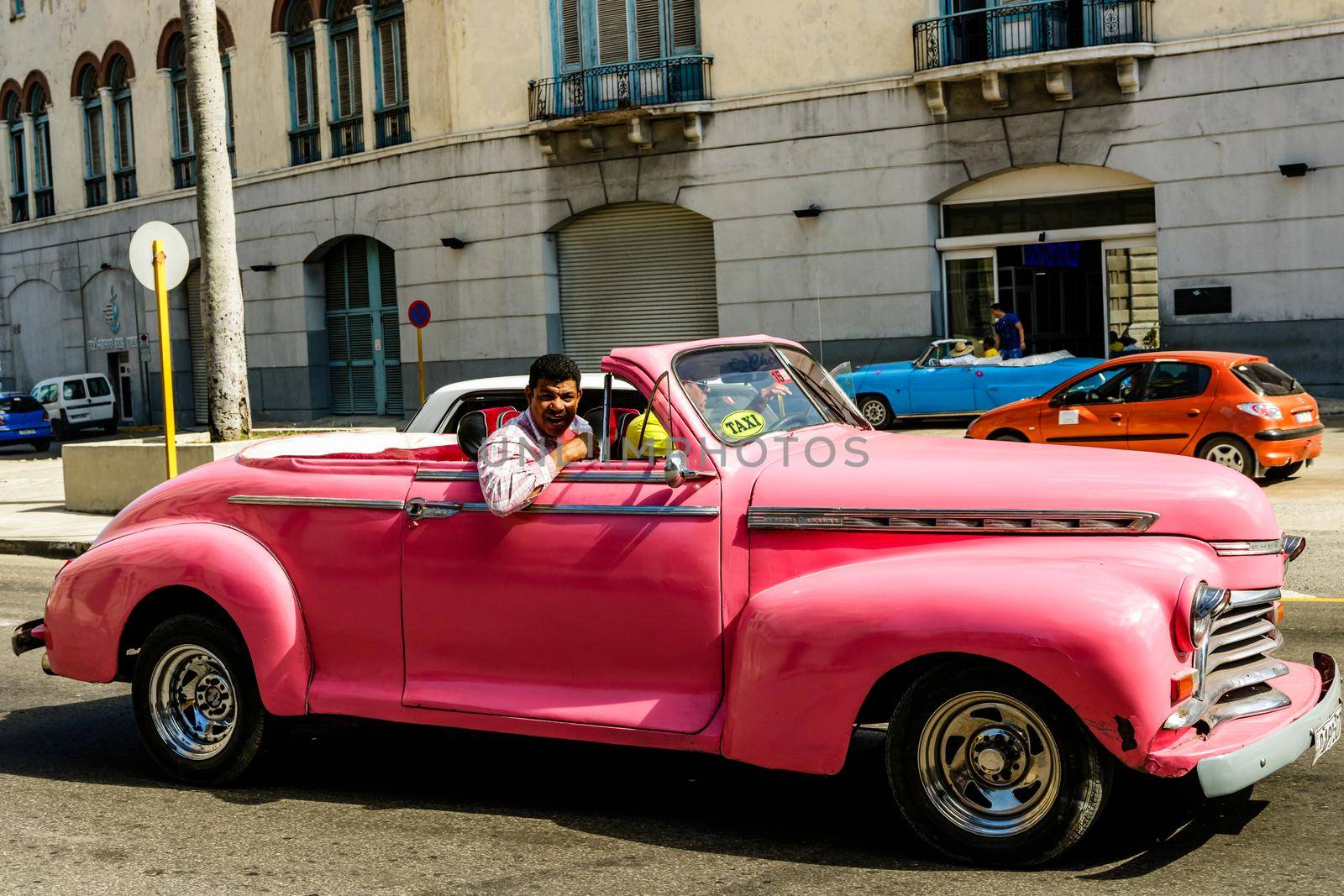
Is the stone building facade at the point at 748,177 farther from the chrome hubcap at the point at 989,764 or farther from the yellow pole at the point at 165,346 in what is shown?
the chrome hubcap at the point at 989,764

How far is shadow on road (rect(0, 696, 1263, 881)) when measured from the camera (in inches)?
195

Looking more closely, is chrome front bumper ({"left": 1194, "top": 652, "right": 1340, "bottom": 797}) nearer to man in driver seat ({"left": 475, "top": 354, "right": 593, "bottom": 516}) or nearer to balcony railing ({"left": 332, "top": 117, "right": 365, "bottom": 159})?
man in driver seat ({"left": 475, "top": 354, "right": 593, "bottom": 516})

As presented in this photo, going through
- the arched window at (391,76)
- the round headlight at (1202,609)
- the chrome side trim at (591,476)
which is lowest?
the round headlight at (1202,609)

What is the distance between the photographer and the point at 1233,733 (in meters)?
4.55

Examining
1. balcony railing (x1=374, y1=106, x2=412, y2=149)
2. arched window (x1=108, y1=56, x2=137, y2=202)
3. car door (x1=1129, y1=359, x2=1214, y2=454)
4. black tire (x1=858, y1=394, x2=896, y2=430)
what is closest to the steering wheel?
car door (x1=1129, y1=359, x2=1214, y2=454)

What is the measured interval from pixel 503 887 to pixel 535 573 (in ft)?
4.09

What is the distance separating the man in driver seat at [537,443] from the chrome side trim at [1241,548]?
2345 millimetres

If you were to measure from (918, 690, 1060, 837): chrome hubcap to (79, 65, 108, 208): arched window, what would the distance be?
39579mm

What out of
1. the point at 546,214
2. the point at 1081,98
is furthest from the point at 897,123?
the point at 546,214

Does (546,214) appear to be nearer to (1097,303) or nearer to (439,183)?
(439,183)

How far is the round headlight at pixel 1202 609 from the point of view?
4.48 m

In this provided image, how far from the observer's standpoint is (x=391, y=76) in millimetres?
32031

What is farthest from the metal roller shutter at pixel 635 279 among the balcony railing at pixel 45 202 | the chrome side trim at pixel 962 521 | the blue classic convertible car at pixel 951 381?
the chrome side trim at pixel 962 521

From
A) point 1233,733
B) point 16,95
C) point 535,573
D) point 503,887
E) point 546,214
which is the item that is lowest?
point 503,887
